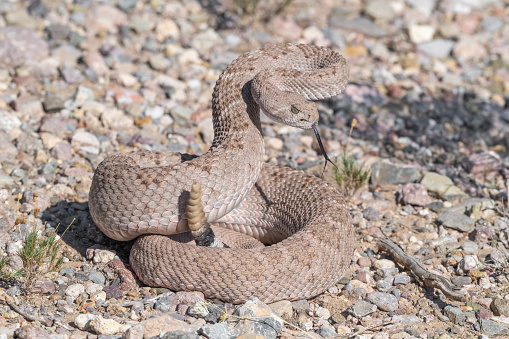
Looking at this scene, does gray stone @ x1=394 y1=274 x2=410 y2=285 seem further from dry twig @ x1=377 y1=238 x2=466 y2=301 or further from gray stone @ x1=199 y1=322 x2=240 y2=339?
gray stone @ x1=199 y1=322 x2=240 y2=339

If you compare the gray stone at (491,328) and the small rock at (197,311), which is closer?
the small rock at (197,311)

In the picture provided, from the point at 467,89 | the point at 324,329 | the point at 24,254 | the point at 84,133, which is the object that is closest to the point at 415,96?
the point at 467,89

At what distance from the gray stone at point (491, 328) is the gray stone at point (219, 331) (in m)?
2.21

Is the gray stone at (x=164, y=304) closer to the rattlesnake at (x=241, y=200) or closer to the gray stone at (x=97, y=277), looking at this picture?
the rattlesnake at (x=241, y=200)

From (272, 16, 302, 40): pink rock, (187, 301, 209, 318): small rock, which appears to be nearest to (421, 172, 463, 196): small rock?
(187, 301, 209, 318): small rock

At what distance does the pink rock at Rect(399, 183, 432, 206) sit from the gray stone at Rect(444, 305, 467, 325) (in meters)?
2.11

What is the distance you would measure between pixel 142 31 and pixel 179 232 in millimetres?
6369

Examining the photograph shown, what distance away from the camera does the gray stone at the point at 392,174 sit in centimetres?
799

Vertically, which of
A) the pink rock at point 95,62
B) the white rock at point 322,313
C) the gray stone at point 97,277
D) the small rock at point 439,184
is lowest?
the white rock at point 322,313

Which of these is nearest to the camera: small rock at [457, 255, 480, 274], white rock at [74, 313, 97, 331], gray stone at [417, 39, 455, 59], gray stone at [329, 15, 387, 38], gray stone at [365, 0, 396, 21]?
white rock at [74, 313, 97, 331]

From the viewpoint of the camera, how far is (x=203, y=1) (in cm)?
1236

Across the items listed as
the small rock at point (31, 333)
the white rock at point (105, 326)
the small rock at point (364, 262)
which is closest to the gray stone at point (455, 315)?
the small rock at point (364, 262)

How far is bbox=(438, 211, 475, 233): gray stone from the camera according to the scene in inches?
277

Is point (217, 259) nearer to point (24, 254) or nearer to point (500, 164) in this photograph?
point (24, 254)
